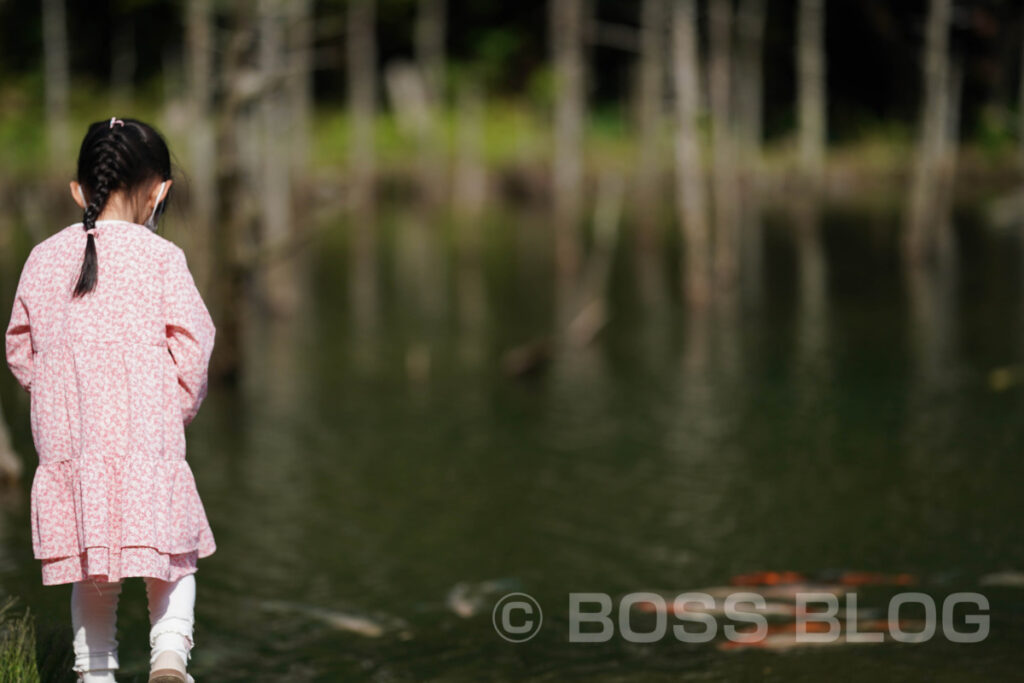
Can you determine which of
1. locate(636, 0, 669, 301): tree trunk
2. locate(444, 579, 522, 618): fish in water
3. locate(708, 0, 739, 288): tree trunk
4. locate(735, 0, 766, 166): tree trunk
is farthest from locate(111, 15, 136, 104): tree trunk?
locate(444, 579, 522, 618): fish in water

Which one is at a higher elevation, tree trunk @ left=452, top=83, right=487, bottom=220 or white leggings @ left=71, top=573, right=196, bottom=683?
tree trunk @ left=452, top=83, right=487, bottom=220

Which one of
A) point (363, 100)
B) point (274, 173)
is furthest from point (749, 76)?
point (274, 173)

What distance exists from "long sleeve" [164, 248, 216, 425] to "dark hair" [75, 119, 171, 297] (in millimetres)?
240

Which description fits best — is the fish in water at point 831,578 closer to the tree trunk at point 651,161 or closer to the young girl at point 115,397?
the young girl at point 115,397

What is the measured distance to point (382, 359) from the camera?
16.3m

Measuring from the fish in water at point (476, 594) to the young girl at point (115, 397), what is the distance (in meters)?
3.24

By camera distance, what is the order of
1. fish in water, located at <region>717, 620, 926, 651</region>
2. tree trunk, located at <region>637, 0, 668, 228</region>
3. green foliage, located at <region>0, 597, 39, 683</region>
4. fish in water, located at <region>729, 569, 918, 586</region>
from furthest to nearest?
tree trunk, located at <region>637, 0, 668, 228</region>
fish in water, located at <region>729, 569, 918, 586</region>
fish in water, located at <region>717, 620, 926, 651</region>
green foliage, located at <region>0, 597, 39, 683</region>

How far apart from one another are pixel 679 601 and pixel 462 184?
122ft

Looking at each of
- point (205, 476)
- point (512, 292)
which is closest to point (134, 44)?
point (512, 292)

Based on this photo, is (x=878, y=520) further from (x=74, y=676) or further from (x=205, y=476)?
(x=74, y=676)

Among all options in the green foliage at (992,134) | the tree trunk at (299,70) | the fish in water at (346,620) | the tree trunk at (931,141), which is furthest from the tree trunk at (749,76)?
the fish in water at (346,620)

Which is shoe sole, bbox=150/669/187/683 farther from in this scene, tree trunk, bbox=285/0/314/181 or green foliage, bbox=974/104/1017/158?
green foliage, bbox=974/104/1017/158

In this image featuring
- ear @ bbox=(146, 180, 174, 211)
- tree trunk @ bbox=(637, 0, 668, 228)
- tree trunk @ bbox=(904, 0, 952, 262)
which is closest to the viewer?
ear @ bbox=(146, 180, 174, 211)

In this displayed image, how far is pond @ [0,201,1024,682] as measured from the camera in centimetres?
662
